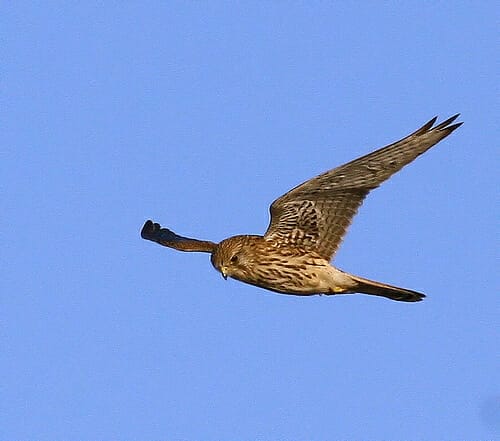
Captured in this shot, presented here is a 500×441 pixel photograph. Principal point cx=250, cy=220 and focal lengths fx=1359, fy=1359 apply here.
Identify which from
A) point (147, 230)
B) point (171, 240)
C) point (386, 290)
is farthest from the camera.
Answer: point (147, 230)

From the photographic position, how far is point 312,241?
12.6 m

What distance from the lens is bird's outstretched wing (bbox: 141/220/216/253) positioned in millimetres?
13875

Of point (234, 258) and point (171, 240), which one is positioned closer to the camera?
point (234, 258)

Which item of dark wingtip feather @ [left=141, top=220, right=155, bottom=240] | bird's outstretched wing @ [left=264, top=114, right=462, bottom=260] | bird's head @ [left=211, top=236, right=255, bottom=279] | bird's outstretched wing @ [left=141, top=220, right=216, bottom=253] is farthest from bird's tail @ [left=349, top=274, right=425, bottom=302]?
dark wingtip feather @ [left=141, top=220, right=155, bottom=240]

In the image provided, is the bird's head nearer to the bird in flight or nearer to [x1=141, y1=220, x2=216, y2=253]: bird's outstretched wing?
the bird in flight

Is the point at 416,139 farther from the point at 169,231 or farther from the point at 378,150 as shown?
the point at 169,231

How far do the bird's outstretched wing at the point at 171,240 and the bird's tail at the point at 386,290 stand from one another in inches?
74.9

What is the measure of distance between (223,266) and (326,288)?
96cm

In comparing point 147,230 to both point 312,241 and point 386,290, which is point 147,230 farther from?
point 386,290

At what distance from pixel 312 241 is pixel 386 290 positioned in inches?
33.2

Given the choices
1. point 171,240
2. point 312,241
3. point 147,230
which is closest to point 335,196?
point 312,241

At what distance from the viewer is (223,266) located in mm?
12328

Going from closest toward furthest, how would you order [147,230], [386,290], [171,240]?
1. [386,290]
2. [171,240]
3. [147,230]

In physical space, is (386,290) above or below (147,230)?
below
